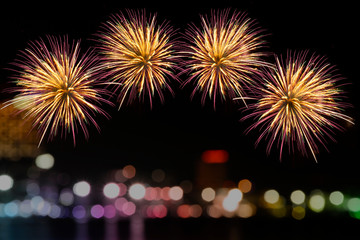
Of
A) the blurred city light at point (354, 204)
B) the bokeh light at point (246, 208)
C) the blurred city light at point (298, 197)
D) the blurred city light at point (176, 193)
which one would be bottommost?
the blurred city light at point (354, 204)

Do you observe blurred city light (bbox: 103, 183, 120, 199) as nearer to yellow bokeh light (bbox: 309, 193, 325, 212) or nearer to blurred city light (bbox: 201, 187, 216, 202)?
blurred city light (bbox: 201, 187, 216, 202)

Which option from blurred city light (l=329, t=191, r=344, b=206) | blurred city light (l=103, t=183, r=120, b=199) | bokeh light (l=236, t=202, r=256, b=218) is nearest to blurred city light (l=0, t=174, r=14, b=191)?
blurred city light (l=103, t=183, r=120, b=199)

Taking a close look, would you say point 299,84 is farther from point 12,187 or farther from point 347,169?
point 12,187

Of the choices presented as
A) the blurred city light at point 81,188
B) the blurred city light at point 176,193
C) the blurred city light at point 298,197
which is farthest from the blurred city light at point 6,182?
the blurred city light at point 298,197

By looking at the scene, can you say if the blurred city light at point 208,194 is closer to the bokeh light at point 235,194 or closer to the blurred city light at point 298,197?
the bokeh light at point 235,194

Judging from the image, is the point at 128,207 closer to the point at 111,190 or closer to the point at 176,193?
the point at 176,193
